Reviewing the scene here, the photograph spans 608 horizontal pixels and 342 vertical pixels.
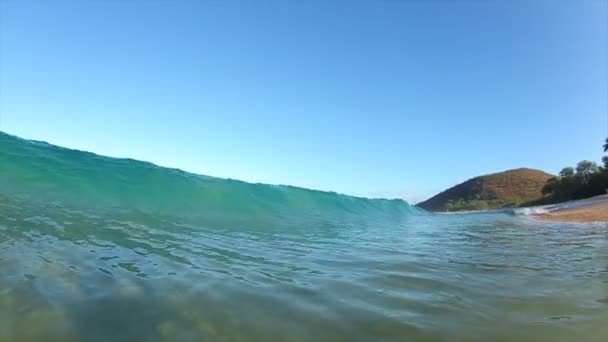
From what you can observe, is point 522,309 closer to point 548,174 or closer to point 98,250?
point 98,250

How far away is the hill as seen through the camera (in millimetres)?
58109

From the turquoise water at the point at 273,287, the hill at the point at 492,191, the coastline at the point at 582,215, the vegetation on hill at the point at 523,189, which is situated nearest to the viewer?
the turquoise water at the point at 273,287

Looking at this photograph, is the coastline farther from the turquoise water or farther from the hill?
the hill

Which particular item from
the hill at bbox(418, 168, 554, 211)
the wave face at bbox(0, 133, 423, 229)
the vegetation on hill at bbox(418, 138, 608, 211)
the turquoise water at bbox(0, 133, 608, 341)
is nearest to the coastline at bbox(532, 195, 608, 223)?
the turquoise water at bbox(0, 133, 608, 341)

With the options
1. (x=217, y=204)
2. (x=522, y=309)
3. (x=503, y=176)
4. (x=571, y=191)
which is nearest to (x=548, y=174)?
(x=503, y=176)

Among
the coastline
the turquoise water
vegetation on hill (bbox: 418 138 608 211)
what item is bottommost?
the turquoise water

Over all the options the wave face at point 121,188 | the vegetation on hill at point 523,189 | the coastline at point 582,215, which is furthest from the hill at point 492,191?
the wave face at point 121,188

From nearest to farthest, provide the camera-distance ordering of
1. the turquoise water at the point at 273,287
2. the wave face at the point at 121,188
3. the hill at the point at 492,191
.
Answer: the turquoise water at the point at 273,287 < the wave face at the point at 121,188 < the hill at the point at 492,191

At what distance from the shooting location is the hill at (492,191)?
58.1m

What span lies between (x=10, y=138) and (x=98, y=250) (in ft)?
48.6

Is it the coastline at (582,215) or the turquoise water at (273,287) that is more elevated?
the coastline at (582,215)

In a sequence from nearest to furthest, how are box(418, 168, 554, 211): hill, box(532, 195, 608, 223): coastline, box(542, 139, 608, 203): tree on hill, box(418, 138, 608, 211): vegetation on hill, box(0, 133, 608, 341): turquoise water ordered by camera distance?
box(0, 133, 608, 341): turquoise water
box(532, 195, 608, 223): coastline
box(542, 139, 608, 203): tree on hill
box(418, 138, 608, 211): vegetation on hill
box(418, 168, 554, 211): hill

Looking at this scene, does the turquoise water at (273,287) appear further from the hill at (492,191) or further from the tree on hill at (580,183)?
the hill at (492,191)

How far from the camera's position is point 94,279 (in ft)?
9.37
